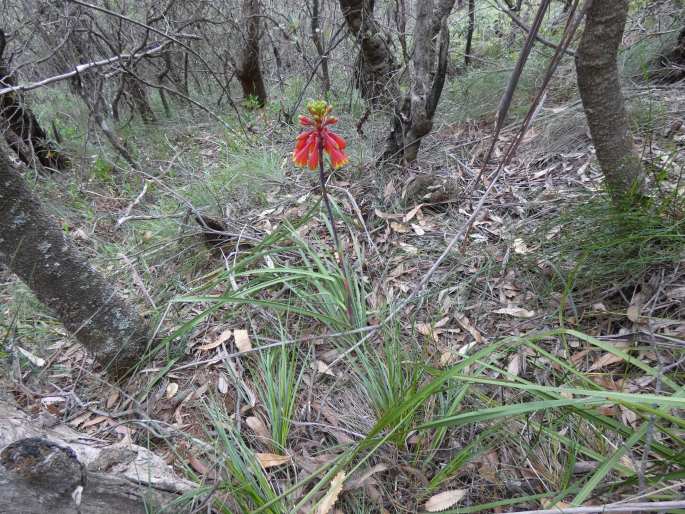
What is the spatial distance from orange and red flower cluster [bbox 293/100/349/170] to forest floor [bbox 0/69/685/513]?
482 millimetres

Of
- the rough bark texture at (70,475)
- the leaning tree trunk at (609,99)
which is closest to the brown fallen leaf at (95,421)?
the rough bark texture at (70,475)

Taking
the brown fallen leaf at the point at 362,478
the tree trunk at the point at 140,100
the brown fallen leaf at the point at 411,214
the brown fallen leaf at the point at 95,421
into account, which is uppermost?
the tree trunk at the point at 140,100

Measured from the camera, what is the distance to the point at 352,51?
4.43 m

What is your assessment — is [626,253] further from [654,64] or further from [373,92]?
[373,92]

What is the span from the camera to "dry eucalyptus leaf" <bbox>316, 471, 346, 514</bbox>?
1.12 m

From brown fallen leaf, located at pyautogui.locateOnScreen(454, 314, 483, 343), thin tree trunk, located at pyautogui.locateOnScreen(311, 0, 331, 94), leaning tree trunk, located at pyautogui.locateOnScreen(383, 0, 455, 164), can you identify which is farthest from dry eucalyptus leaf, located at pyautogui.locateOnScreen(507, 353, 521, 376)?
thin tree trunk, located at pyautogui.locateOnScreen(311, 0, 331, 94)

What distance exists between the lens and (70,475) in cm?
94

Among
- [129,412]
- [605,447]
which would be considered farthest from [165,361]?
[605,447]

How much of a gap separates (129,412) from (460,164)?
2516mm

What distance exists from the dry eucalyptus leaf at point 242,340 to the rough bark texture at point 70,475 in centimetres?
58

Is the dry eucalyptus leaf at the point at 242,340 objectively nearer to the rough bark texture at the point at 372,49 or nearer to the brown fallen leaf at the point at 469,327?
the brown fallen leaf at the point at 469,327

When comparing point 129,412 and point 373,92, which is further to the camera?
point 373,92

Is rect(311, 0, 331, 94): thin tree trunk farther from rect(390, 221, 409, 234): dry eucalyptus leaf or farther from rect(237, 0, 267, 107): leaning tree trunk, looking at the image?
rect(390, 221, 409, 234): dry eucalyptus leaf

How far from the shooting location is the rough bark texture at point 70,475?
0.87 metres
